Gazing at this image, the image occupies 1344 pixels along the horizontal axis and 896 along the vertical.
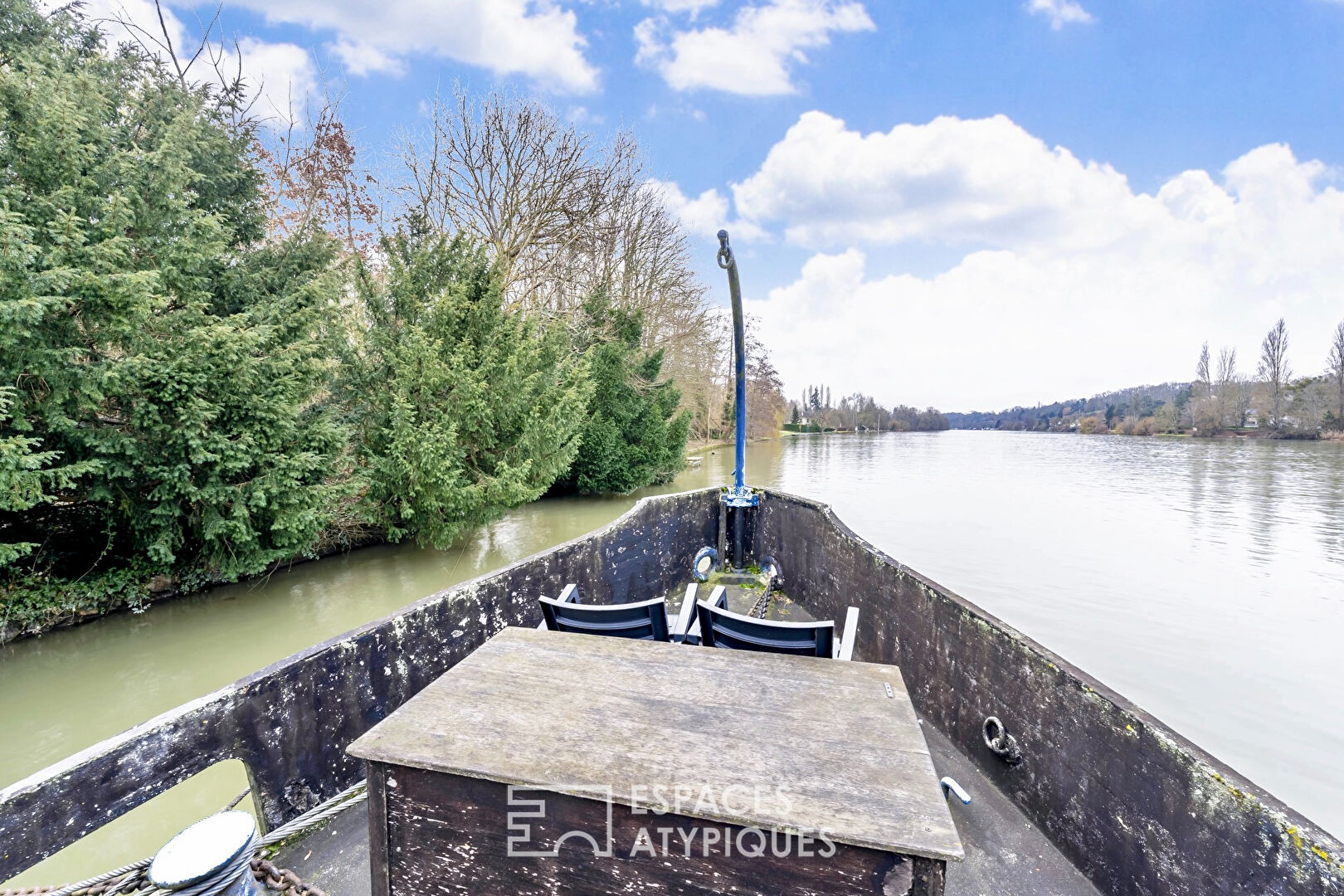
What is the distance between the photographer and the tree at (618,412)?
47.9 ft

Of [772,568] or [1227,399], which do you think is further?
[1227,399]

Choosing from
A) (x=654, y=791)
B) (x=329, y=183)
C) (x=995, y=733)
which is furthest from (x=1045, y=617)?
(x=329, y=183)

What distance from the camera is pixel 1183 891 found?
160cm

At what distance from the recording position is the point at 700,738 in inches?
50.8

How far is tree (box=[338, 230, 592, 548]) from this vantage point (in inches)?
306

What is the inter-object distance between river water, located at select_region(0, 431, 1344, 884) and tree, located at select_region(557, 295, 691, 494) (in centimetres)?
85

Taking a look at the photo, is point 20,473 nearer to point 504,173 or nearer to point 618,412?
point 504,173

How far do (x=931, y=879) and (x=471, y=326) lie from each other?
29.4ft

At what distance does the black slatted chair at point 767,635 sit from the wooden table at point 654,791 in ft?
1.47

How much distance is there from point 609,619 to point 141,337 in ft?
18.3

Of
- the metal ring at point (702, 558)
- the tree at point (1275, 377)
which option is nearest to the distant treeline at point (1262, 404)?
the tree at point (1275, 377)

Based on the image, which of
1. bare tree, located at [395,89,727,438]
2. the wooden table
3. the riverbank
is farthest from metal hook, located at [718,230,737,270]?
the riverbank

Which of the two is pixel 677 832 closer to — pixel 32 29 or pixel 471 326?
pixel 471 326

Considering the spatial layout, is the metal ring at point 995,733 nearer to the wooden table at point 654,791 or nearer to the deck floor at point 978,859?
the deck floor at point 978,859
